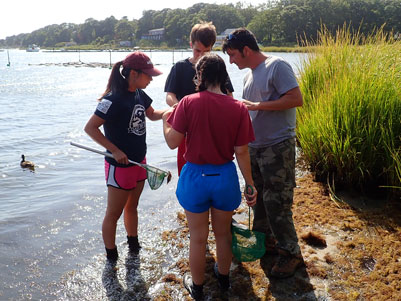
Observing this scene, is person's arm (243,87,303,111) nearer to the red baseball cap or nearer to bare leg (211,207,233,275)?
bare leg (211,207,233,275)

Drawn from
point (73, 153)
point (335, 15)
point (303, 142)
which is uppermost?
point (335, 15)

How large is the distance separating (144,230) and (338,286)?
260 cm

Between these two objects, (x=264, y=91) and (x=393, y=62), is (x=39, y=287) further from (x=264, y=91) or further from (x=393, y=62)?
(x=393, y=62)

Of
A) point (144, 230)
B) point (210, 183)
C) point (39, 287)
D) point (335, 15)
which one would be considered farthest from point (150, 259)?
point (335, 15)

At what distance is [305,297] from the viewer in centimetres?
300

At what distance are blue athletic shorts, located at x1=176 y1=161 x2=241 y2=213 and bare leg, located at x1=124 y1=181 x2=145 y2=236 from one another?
113cm

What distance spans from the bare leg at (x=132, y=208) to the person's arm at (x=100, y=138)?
48 cm

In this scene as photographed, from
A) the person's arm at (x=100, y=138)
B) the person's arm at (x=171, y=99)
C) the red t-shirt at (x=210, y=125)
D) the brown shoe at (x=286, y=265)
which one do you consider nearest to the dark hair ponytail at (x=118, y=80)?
the person's arm at (x=100, y=138)

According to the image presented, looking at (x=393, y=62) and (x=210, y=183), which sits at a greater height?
(x=393, y=62)

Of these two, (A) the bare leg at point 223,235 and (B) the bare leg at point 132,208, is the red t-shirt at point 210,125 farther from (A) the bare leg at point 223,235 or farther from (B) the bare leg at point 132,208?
(B) the bare leg at point 132,208

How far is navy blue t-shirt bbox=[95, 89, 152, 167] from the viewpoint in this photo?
3291 millimetres

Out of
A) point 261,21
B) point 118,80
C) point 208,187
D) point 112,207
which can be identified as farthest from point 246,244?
point 261,21

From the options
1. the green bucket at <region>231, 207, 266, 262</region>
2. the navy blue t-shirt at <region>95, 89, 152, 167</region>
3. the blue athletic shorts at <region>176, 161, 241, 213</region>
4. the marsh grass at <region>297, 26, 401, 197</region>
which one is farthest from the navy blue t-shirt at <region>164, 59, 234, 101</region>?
the marsh grass at <region>297, 26, 401, 197</region>

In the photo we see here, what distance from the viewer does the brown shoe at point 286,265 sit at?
3.26m
